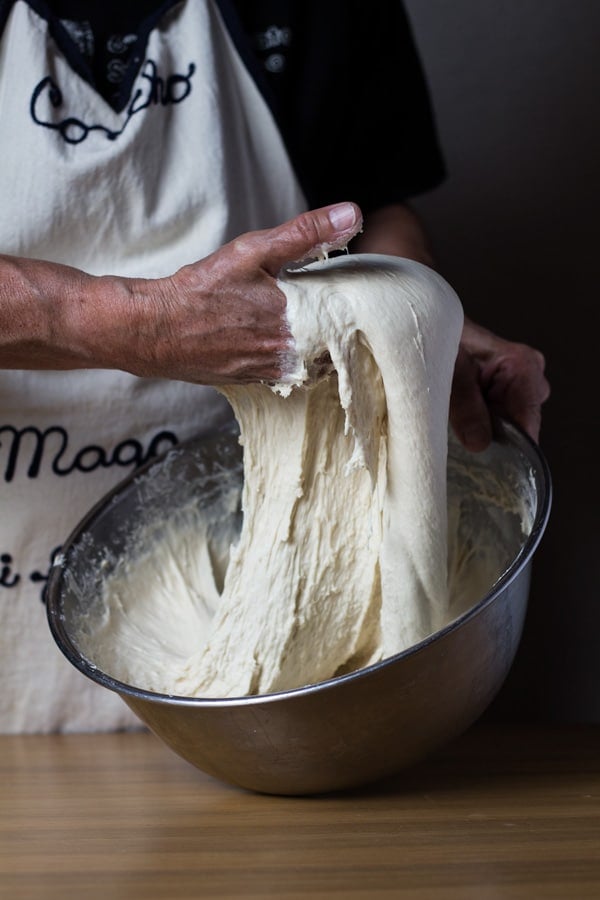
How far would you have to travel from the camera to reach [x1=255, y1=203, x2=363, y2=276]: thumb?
22.6 inches

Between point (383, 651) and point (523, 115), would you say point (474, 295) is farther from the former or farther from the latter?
point (383, 651)

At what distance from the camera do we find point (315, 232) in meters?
0.57

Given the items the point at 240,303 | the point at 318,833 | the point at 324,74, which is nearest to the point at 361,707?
the point at 318,833

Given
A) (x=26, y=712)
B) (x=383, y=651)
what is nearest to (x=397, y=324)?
(x=383, y=651)

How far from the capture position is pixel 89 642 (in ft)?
2.38

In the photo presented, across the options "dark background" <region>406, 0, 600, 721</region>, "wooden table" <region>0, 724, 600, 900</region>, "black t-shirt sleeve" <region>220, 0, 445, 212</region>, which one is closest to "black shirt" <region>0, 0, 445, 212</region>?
"black t-shirt sleeve" <region>220, 0, 445, 212</region>

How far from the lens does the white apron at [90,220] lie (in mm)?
803

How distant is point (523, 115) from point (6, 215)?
2.07 ft

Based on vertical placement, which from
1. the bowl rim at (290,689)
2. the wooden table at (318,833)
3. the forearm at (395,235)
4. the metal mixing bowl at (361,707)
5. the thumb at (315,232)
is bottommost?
the wooden table at (318,833)

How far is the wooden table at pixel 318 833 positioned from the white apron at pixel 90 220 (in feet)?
0.53

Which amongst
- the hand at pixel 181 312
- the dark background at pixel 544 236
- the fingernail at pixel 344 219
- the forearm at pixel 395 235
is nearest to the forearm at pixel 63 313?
the hand at pixel 181 312

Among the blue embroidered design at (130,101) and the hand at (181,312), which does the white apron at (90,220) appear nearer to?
the blue embroidered design at (130,101)

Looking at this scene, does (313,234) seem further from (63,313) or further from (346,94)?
(346,94)

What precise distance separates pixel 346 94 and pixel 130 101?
21 cm
